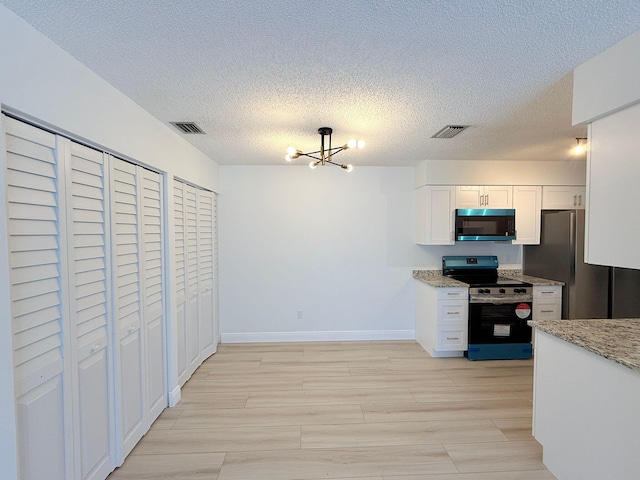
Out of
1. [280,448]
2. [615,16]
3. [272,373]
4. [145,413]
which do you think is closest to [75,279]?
[145,413]

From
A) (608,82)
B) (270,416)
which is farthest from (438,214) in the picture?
(270,416)

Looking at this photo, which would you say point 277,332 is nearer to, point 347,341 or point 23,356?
point 347,341

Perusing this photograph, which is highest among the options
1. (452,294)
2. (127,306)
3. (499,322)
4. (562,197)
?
(562,197)

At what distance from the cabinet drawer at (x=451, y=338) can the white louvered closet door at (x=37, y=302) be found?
3.58 metres

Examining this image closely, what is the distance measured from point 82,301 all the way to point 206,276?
6.99 ft

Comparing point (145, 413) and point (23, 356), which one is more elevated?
point (23, 356)

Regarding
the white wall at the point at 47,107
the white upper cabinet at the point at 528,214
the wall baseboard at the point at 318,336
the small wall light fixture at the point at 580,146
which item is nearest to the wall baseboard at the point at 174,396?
the wall baseboard at the point at 318,336

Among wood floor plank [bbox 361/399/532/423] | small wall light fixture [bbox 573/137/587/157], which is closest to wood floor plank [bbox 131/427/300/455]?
wood floor plank [bbox 361/399/532/423]

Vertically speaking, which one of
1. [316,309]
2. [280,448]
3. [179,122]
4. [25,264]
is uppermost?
[179,122]

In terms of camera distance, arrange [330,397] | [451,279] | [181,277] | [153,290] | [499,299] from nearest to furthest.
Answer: [153,290] < [330,397] < [181,277] < [499,299] < [451,279]

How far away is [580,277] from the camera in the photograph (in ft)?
11.7

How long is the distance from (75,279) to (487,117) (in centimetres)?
303

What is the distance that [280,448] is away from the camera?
2303 mm

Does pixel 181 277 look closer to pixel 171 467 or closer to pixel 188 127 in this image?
pixel 188 127
